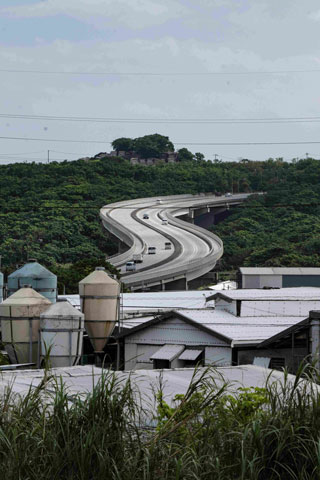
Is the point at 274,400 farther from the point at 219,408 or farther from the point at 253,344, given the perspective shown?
the point at 253,344

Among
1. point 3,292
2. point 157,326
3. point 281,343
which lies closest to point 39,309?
point 157,326

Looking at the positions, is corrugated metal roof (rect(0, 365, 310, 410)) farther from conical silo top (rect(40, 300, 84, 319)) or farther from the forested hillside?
the forested hillside

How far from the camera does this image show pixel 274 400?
12.7m

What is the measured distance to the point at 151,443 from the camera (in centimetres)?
1206

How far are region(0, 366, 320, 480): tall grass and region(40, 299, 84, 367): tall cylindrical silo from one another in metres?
15.3

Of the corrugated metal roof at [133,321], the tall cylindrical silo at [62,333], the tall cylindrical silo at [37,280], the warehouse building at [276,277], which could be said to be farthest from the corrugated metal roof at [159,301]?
the warehouse building at [276,277]

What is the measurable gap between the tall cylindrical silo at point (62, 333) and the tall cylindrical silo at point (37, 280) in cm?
531

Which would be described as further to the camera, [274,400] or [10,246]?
[10,246]

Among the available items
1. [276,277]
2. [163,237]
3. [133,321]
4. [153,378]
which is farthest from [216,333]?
[163,237]

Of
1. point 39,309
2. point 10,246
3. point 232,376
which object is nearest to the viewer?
point 232,376

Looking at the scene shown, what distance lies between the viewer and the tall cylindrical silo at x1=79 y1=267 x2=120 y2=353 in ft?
104

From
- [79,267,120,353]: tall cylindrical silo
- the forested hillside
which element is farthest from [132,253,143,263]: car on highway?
[79,267,120,353]: tall cylindrical silo

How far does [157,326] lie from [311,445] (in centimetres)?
2052

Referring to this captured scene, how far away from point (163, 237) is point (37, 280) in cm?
9423
